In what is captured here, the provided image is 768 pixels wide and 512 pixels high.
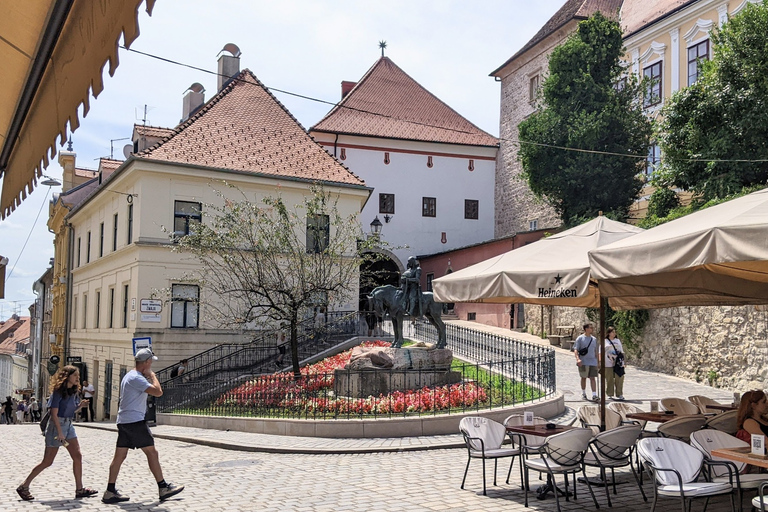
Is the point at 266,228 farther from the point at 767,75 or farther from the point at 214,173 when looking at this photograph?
the point at 767,75

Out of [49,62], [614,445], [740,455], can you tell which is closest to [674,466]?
[740,455]

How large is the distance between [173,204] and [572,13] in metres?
27.6

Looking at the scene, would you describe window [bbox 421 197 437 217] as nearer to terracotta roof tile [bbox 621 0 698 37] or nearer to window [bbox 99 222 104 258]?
terracotta roof tile [bbox 621 0 698 37]

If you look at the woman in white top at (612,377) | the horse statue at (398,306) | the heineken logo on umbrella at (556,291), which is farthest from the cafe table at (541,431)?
the horse statue at (398,306)

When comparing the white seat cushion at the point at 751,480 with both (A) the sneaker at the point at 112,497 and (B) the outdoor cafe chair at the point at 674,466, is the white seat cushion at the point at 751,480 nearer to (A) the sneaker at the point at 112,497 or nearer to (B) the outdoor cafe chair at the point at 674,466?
(B) the outdoor cafe chair at the point at 674,466

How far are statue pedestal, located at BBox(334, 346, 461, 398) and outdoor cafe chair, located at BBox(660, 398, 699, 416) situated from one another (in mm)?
6548

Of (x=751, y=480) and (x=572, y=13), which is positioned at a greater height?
(x=572, y=13)

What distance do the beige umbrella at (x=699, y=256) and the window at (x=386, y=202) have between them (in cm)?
3543

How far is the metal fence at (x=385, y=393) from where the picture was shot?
50.3 feet

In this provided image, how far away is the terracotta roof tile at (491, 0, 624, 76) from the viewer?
140 ft

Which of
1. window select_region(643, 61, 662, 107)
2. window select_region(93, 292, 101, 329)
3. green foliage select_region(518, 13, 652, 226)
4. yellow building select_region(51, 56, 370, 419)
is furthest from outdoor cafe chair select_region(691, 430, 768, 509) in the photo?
window select_region(93, 292, 101, 329)

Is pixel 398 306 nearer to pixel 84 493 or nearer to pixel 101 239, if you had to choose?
pixel 84 493

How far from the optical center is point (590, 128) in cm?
3325

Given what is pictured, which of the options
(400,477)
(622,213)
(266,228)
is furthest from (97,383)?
(400,477)
